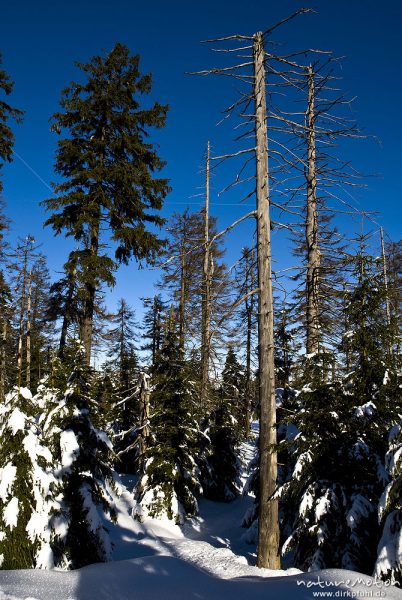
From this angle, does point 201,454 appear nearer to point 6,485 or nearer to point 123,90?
point 6,485

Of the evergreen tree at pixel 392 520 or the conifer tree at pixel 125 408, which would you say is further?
the conifer tree at pixel 125 408

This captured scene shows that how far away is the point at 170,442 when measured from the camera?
15.6m

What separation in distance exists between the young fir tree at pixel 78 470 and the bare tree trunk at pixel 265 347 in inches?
136

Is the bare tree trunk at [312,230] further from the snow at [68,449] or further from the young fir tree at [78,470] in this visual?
the snow at [68,449]

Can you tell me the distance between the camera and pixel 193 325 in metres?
22.2

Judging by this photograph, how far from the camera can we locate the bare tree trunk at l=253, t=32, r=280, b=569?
275 inches

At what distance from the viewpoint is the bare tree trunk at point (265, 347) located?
6992mm

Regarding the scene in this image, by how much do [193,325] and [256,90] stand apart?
15.4m

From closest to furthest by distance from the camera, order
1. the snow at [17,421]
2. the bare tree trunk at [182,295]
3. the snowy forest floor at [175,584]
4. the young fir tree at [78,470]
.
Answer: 1. the snowy forest floor at [175,584]
2. the snow at [17,421]
3. the young fir tree at [78,470]
4. the bare tree trunk at [182,295]

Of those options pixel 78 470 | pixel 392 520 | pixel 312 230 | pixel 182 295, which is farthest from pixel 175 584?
pixel 182 295

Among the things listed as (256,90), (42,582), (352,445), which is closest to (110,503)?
(42,582)

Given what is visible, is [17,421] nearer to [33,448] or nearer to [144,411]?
[33,448]

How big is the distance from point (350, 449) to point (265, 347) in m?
2.54

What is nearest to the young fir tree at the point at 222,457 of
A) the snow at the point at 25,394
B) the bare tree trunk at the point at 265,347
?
the bare tree trunk at the point at 265,347
